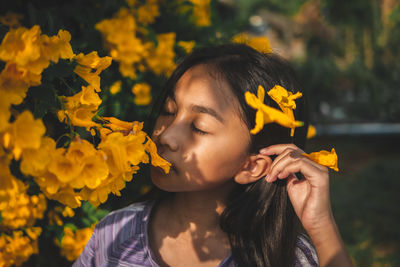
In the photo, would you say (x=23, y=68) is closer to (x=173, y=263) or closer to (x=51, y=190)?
(x=51, y=190)

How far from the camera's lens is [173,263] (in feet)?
5.13

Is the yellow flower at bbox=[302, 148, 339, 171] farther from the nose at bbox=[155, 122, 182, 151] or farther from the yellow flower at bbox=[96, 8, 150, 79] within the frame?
the yellow flower at bbox=[96, 8, 150, 79]

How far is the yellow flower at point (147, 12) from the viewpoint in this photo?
2.22 m

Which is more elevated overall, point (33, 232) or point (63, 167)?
point (63, 167)

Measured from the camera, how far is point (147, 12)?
2246mm

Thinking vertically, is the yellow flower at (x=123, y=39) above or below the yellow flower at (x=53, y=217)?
above

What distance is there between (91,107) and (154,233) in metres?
0.89

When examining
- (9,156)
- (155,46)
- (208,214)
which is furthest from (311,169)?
(155,46)

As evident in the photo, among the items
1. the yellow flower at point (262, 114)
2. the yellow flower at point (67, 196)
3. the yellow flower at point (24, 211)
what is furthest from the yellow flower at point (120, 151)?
the yellow flower at point (24, 211)

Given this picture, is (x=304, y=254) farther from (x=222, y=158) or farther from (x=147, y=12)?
(x=147, y=12)

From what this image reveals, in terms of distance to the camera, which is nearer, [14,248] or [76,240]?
[14,248]

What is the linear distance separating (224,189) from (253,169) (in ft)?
0.62

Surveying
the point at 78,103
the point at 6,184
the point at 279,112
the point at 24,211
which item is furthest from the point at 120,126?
the point at 24,211

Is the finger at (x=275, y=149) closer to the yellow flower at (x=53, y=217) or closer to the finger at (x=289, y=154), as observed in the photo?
the finger at (x=289, y=154)
